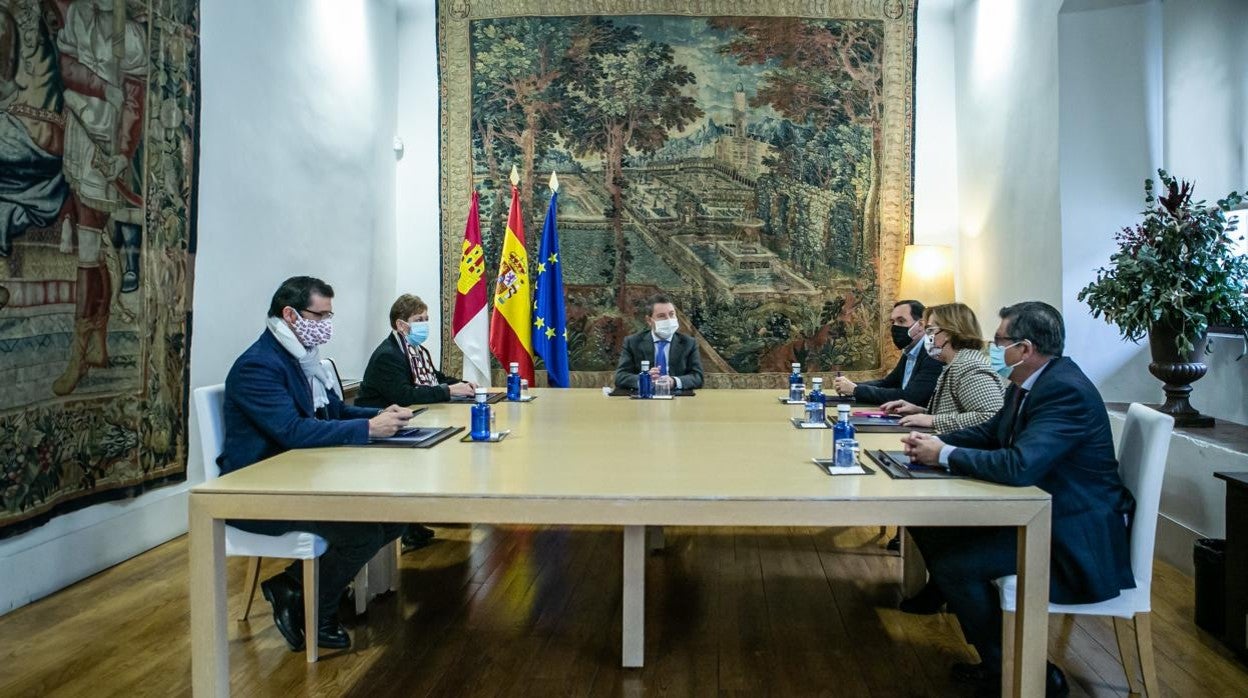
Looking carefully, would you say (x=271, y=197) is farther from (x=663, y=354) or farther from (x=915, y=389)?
(x=915, y=389)

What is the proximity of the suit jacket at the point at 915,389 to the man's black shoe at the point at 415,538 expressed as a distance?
7.49 feet

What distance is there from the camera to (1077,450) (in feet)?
8.11

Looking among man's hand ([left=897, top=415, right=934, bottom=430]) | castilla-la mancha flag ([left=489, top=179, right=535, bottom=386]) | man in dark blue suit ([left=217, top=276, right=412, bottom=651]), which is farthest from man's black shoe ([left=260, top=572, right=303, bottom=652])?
castilla-la mancha flag ([left=489, top=179, right=535, bottom=386])

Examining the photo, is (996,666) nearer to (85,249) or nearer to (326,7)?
(85,249)

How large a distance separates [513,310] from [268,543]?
12.9 feet

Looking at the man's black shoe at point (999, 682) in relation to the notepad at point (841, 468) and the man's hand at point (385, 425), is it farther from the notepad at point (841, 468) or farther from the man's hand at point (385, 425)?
the man's hand at point (385, 425)

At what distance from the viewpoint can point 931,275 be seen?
6691mm

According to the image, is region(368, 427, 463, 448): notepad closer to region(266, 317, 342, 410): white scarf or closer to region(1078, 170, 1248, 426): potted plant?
region(266, 317, 342, 410): white scarf

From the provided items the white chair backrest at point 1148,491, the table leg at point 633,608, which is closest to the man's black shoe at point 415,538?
the table leg at point 633,608

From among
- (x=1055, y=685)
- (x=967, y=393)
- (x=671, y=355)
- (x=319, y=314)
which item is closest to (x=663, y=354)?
(x=671, y=355)

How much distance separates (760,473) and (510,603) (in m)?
1.41

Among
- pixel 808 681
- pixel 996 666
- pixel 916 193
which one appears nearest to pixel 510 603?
pixel 808 681

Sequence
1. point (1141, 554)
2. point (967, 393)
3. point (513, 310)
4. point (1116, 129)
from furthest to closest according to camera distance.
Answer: point (513, 310) < point (1116, 129) < point (967, 393) < point (1141, 554)

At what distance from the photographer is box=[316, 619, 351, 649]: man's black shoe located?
294 cm
